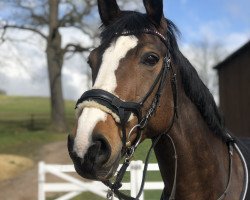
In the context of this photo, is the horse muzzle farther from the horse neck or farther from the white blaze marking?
the horse neck

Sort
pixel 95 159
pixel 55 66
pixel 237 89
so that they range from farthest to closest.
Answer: pixel 55 66
pixel 237 89
pixel 95 159

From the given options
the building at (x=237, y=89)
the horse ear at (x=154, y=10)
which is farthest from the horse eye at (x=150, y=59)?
the building at (x=237, y=89)

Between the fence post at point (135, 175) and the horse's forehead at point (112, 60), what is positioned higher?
the horse's forehead at point (112, 60)

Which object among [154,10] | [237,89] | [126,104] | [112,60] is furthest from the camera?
[237,89]

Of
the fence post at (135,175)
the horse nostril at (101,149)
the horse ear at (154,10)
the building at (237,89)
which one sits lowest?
the building at (237,89)

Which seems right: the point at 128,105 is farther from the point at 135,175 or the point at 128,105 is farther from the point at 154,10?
the point at 135,175

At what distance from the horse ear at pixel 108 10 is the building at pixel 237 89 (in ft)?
83.2

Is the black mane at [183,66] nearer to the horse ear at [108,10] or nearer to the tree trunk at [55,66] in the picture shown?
the horse ear at [108,10]

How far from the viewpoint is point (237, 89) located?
3142cm

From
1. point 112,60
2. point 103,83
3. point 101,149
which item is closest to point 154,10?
point 112,60

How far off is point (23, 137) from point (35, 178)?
11.8 metres

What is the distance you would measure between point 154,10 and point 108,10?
41 cm

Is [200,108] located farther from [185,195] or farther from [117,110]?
[117,110]

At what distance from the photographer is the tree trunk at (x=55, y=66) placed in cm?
3231
